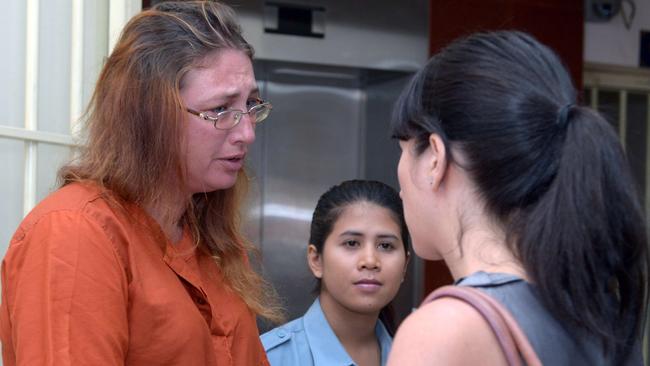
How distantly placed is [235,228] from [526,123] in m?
1.16

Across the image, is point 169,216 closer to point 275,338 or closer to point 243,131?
point 243,131

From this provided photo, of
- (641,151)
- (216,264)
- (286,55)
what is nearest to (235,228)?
(216,264)

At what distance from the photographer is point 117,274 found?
179 cm

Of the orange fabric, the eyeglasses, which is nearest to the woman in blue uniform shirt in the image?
the orange fabric

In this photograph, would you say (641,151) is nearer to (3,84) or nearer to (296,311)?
(296,311)

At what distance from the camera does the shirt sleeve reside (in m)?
1.68

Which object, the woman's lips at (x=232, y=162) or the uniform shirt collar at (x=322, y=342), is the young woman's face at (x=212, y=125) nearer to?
the woman's lips at (x=232, y=162)

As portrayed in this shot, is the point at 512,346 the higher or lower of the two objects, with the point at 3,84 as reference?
lower

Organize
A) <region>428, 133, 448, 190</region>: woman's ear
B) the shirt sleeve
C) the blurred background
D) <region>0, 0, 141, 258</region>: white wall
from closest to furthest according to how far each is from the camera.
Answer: <region>428, 133, 448, 190</region>: woman's ear < the shirt sleeve < <region>0, 0, 141, 258</region>: white wall < the blurred background

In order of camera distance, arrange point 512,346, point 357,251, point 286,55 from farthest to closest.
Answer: point 286,55, point 357,251, point 512,346

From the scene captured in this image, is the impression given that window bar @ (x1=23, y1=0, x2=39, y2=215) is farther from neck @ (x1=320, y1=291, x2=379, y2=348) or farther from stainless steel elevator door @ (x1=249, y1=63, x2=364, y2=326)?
stainless steel elevator door @ (x1=249, y1=63, x2=364, y2=326)

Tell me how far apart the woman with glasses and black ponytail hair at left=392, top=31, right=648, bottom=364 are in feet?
2.40

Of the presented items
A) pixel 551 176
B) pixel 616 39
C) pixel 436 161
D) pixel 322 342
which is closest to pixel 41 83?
pixel 322 342

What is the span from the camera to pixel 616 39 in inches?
188
